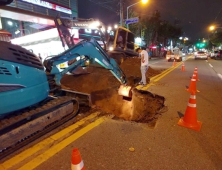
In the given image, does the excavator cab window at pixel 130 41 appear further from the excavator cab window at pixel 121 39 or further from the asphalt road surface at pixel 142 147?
the asphalt road surface at pixel 142 147

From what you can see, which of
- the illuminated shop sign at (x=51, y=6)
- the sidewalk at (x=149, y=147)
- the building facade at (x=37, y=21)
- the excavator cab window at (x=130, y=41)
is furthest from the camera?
the illuminated shop sign at (x=51, y=6)

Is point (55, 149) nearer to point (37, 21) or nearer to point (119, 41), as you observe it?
point (119, 41)

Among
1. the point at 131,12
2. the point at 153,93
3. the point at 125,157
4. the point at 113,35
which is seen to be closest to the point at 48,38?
the point at 113,35

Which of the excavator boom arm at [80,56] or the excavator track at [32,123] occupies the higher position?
the excavator boom arm at [80,56]

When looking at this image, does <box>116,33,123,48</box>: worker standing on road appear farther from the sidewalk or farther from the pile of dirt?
the sidewalk

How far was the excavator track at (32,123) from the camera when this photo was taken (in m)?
2.76

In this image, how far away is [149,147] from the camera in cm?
294

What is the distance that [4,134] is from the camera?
2.66 meters

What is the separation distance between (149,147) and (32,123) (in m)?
2.35

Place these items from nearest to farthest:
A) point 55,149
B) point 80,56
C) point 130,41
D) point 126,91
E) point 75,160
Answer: point 75,160
point 55,149
point 80,56
point 126,91
point 130,41

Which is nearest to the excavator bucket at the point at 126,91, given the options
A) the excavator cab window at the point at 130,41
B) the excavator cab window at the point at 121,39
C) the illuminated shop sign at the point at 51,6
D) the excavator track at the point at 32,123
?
the excavator track at the point at 32,123

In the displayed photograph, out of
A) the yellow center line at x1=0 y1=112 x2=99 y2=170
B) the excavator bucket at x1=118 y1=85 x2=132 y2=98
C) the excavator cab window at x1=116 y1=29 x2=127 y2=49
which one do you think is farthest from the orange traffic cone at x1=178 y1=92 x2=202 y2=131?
the excavator cab window at x1=116 y1=29 x2=127 y2=49

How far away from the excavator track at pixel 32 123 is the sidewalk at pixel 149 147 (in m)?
0.79

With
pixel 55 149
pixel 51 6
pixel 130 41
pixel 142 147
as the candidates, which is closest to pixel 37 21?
pixel 51 6
